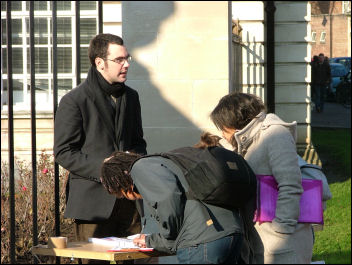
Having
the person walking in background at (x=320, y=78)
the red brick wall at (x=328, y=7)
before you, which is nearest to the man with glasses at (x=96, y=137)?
the person walking in background at (x=320, y=78)

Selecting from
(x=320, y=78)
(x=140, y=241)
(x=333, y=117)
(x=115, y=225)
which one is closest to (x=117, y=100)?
(x=115, y=225)

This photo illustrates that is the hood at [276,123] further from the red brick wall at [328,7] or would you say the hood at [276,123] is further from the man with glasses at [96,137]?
the red brick wall at [328,7]

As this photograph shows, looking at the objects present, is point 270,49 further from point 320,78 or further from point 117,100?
point 320,78

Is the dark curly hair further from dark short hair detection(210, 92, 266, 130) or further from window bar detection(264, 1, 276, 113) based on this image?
window bar detection(264, 1, 276, 113)

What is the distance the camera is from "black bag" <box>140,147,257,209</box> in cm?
396

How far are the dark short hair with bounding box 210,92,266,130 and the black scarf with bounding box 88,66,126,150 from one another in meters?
1.08

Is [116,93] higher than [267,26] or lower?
lower

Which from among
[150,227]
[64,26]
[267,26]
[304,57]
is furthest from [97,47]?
[304,57]

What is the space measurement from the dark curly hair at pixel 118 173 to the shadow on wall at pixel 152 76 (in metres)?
2.42

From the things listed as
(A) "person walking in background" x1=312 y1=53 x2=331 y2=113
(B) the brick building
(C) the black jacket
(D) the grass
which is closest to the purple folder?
(C) the black jacket

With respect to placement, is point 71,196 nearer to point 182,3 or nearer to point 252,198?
point 252,198

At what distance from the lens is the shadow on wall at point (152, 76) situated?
6.67 m

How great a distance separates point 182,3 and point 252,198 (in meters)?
2.82

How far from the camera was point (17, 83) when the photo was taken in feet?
41.7
